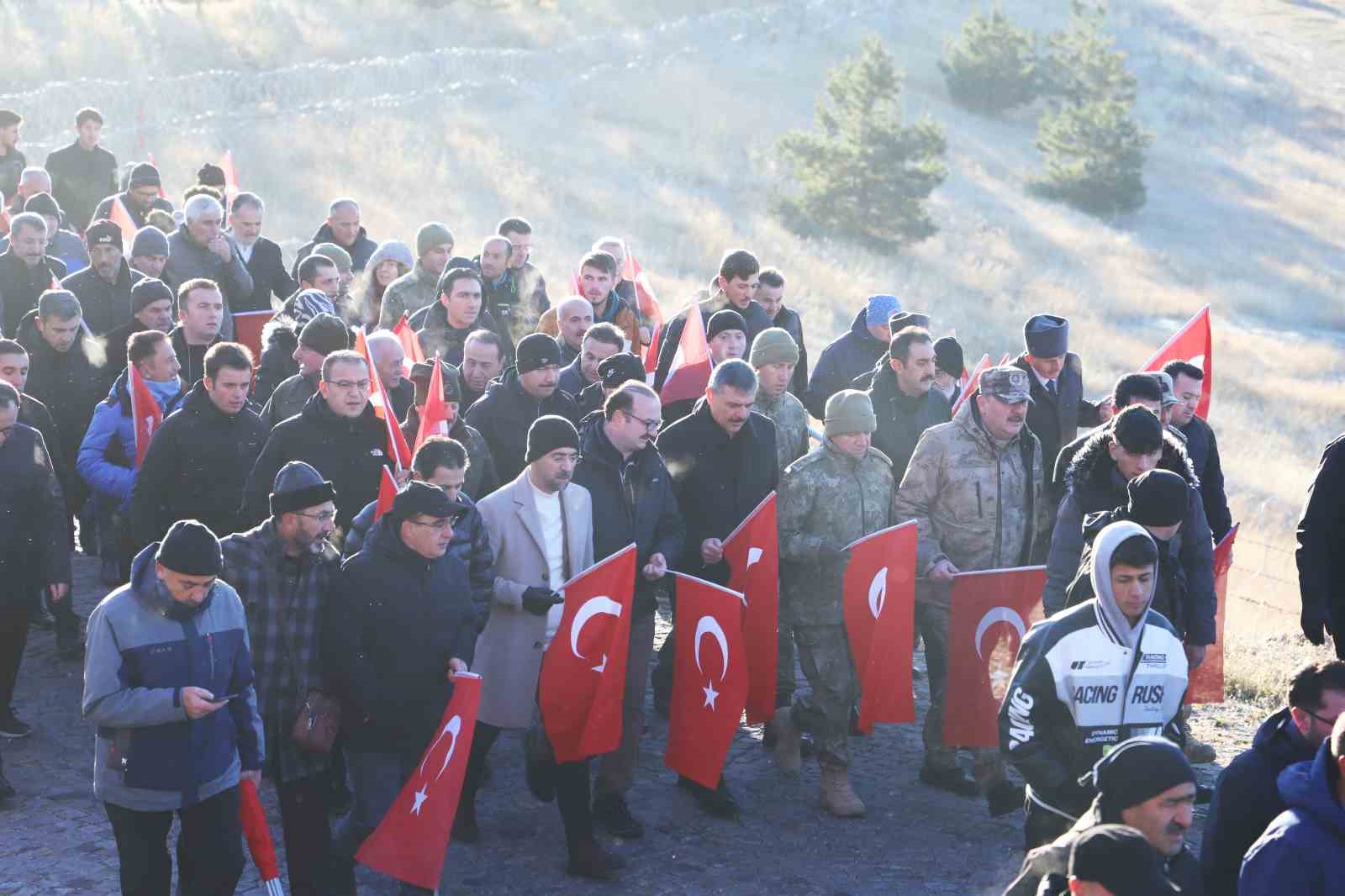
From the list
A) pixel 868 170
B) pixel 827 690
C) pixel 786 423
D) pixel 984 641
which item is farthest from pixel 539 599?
pixel 868 170

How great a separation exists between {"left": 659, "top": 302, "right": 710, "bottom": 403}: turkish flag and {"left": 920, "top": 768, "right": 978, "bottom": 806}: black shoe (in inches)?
115

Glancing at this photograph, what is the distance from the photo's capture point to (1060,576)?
7336 mm

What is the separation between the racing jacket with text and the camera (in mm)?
5598

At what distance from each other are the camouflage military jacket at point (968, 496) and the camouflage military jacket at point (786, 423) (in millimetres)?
1282

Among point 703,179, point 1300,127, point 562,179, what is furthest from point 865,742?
point 1300,127

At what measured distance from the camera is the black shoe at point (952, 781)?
867 centimetres

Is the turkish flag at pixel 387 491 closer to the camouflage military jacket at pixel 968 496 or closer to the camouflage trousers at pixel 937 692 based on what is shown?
the camouflage military jacket at pixel 968 496

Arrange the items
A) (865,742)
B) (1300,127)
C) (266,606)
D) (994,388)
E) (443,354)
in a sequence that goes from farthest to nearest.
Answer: (1300,127) → (443,354) → (865,742) → (994,388) → (266,606)

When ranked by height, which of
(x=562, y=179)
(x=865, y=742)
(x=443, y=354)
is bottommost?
(x=562, y=179)

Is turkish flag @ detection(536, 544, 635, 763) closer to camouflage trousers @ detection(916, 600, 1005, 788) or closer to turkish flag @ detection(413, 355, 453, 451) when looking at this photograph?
turkish flag @ detection(413, 355, 453, 451)

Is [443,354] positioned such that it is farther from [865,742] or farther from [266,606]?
[266,606]

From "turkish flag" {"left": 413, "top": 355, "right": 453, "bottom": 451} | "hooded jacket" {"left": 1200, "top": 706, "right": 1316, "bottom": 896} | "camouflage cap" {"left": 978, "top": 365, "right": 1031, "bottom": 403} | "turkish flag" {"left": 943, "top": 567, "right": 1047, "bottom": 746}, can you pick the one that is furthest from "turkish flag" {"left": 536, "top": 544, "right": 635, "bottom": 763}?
"hooded jacket" {"left": 1200, "top": 706, "right": 1316, "bottom": 896}

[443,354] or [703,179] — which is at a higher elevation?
[443,354]

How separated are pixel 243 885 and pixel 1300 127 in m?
62.4
